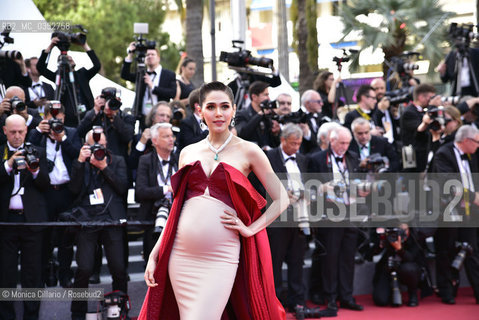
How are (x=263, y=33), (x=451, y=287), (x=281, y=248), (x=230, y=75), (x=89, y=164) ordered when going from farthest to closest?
(x=263, y=33)
(x=230, y=75)
(x=451, y=287)
(x=281, y=248)
(x=89, y=164)

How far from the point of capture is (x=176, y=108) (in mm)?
8250

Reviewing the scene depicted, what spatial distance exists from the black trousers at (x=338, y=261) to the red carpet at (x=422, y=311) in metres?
0.23

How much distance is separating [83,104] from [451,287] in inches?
186

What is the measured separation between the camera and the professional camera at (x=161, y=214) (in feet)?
22.5

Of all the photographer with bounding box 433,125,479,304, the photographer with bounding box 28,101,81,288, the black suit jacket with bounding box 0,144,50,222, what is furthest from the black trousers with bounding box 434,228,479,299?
the black suit jacket with bounding box 0,144,50,222

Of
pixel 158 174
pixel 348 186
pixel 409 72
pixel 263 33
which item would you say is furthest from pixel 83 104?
pixel 263 33

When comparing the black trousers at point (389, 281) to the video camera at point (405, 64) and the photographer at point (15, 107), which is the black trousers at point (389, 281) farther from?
the photographer at point (15, 107)

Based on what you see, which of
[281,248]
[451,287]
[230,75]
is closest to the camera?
[281,248]

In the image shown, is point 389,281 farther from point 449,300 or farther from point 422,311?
point 449,300

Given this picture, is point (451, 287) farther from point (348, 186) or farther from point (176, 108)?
point (176, 108)

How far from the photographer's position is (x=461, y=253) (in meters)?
8.42

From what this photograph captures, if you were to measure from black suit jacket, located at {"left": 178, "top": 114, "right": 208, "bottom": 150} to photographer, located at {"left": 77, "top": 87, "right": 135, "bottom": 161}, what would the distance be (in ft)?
1.84

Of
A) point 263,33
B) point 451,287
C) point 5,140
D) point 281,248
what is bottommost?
point 451,287

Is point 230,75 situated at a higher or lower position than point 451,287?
higher
